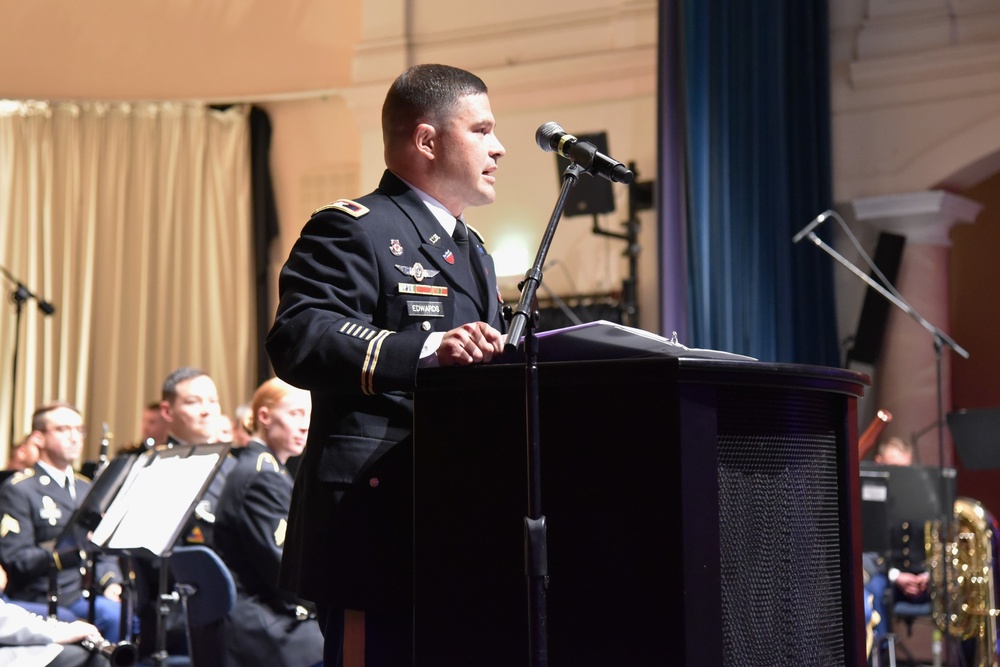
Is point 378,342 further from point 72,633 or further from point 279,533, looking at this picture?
point 279,533

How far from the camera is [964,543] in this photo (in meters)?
5.50

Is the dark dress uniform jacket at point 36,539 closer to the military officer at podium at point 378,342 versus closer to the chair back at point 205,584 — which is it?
the chair back at point 205,584

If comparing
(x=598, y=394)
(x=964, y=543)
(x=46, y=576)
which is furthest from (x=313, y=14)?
(x=598, y=394)

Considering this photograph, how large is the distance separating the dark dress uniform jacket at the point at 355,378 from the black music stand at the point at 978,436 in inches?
146

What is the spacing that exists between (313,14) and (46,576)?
5.59 m

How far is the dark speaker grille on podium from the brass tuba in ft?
12.9

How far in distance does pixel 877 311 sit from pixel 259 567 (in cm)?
506

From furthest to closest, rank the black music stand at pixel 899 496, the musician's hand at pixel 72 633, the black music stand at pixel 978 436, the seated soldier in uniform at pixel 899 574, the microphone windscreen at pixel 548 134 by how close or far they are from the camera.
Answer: the seated soldier in uniform at pixel 899 574 → the black music stand at pixel 899 496 → the black music stand at pixel 978 436 → the musician's hand at pixel 72 633 → the microphone windscreen at pixel 548 134

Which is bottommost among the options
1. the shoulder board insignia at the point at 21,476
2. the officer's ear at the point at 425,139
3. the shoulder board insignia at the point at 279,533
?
the shoulder board insignia at the point at 279,533

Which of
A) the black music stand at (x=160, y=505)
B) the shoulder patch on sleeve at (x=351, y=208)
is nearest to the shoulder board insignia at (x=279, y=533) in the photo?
the black music stand at (x=160, y=505)

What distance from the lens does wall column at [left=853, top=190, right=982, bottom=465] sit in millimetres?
7902

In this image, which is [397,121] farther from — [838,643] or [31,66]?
[31,66]

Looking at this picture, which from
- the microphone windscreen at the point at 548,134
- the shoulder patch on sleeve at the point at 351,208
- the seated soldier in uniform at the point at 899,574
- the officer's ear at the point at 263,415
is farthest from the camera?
the seated soldier in uniform at the point at 899,574

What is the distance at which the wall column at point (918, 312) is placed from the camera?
311 inches
